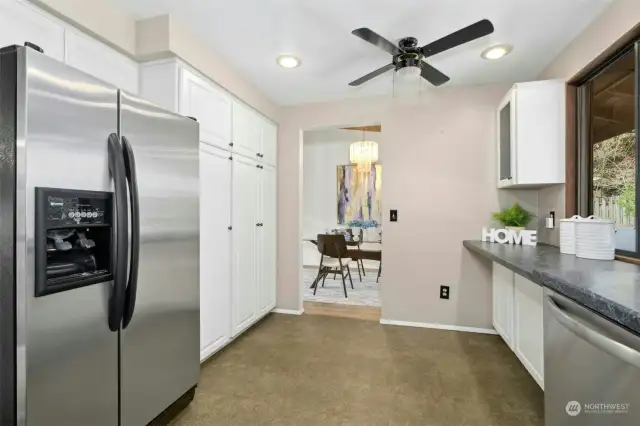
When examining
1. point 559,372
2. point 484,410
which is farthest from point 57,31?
point 484,410

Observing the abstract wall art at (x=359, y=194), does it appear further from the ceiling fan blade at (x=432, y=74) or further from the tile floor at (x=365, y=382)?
the ceiling fan blade at (x=432, y=74)

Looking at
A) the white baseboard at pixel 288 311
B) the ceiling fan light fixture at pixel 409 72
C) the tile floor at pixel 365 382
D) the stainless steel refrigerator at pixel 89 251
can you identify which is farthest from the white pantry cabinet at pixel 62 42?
the white baseboard at pixel 288 311

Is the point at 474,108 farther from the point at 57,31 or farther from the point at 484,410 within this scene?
the point at 57,31

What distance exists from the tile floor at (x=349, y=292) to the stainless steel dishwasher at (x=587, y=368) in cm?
300

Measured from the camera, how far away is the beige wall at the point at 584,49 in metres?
1.79

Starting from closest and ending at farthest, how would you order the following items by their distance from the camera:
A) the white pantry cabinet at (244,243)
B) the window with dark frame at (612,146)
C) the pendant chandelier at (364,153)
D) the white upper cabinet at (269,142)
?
the window with dark frame at (612,146) → the white pantry cabinet at (244,243) → the white upper cabinet at (269,142) → the pendant chandelier at (364,153)

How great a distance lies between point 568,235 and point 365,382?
161 cm

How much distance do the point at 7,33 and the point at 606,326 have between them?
2.48 metres

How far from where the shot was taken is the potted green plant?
289 cm

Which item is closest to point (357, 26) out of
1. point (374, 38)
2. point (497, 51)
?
point (374, 38)

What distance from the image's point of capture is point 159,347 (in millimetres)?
1677

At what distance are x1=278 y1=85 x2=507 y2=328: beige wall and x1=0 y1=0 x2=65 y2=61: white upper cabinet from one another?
2.48 metres

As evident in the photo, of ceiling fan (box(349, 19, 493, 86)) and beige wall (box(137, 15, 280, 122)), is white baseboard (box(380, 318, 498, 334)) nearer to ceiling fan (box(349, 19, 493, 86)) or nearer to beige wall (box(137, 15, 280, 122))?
ceiling fan (box(349, 19, 493, 86))

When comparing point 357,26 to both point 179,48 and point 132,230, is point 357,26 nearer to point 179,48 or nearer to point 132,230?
point 179,48
